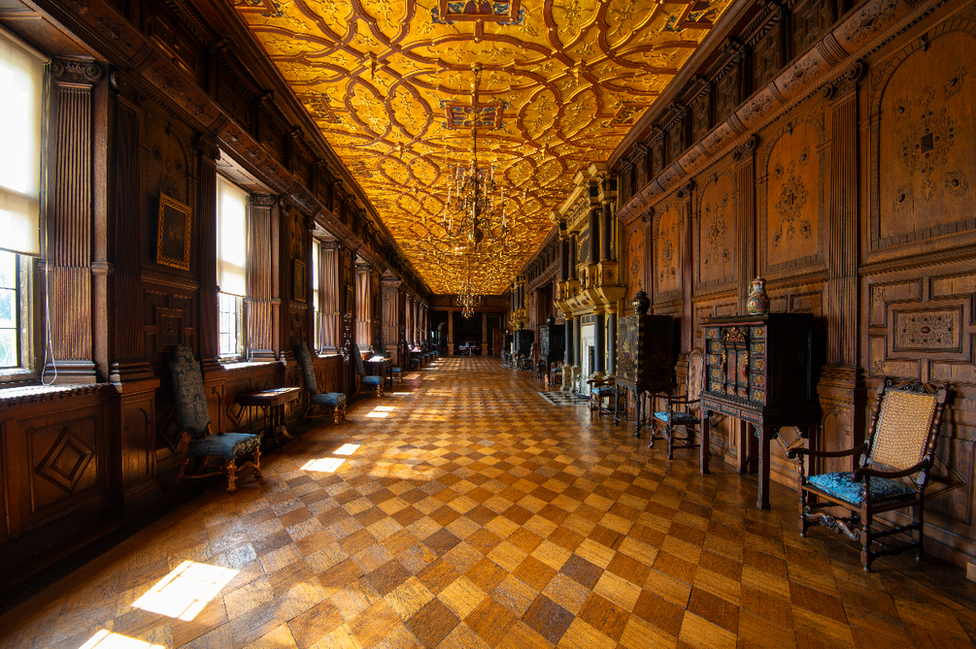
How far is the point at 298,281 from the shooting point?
223 inches

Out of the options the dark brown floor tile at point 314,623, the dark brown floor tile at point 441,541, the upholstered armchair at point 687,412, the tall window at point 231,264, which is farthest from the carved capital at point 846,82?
the tall window at point 231,264

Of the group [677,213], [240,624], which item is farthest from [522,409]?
[240,624]

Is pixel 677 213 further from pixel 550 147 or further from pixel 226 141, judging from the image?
pixel 226 141

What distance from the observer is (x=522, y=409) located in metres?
7.02

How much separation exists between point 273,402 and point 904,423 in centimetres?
537

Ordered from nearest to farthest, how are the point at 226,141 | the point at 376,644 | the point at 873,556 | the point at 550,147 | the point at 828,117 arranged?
the point at 376,644
the point at 873,556
the point at 828,117
the point at 226,141
the point at 550,147

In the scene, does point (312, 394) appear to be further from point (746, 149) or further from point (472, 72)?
point (746, 149)

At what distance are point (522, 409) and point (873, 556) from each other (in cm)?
518

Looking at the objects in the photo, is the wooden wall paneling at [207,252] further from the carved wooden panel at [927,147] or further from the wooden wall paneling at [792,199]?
the carved wooden panel at [927,147]

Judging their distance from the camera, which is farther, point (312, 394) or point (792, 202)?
point (312, 394)

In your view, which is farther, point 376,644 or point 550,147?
point 550,147

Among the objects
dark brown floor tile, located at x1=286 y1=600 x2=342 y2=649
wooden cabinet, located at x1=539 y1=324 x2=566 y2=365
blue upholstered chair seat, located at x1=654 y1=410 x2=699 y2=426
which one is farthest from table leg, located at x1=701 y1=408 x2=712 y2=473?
wooden cabinet, located at x1=539 y1=324 x2=566 y2=365

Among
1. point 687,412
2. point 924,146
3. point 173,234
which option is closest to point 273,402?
point 173,234

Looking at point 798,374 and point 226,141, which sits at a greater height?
point 226,141
